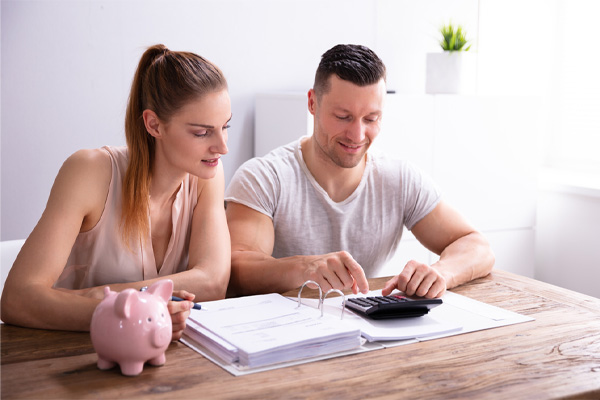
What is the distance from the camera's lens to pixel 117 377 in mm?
1085

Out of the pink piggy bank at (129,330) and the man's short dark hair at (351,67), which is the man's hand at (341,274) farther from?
the man's short dark hair at (351,67)

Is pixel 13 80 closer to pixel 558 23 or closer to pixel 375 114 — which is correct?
pixel 375 114

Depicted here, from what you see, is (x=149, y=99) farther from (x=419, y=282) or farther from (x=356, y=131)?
(x=419, y=282)

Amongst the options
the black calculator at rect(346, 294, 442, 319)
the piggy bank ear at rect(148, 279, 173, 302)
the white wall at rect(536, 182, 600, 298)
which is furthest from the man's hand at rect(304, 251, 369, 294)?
the white wall at rect(536, 182, 600, 298)

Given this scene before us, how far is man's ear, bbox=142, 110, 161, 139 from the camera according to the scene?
1.60 meters

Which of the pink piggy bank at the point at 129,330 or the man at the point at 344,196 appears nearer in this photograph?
the pink piggy bank at the point at 129,330

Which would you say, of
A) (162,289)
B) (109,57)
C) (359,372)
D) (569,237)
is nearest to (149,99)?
(162,289)

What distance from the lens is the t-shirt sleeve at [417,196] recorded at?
2.05 m

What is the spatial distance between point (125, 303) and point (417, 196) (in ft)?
3.91

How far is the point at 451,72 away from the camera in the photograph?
3.28 metres

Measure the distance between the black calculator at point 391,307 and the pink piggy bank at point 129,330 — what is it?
0.46 meters

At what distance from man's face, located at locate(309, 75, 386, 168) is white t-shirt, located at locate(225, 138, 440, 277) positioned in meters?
0.11

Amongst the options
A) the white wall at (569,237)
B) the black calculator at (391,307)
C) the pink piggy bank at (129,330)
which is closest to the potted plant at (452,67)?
the white wall at (569,237)

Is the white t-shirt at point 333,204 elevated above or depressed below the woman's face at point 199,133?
Answer: below
